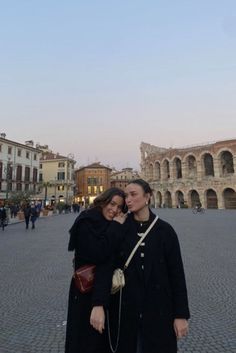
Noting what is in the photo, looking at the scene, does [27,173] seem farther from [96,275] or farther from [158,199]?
[96,275]

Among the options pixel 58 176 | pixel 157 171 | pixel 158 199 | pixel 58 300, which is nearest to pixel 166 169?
pixel 157 171

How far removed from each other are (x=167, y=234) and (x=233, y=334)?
269cm

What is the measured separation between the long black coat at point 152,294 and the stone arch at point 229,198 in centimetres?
4982

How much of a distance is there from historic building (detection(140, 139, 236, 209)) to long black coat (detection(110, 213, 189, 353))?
4779cm

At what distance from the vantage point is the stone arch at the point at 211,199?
50503mm

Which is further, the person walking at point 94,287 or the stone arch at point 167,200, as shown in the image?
the stone arch at point 167,200

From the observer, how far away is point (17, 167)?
174 ft

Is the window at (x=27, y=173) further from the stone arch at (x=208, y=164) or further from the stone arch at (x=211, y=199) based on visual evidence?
the stone arch at (x=211, y=199)

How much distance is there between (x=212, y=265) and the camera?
27.9ft

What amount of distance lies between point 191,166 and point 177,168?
10.4 feet

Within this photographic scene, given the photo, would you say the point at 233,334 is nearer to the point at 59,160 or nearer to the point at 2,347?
the point at 2,347

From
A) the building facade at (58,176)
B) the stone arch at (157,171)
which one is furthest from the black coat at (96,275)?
the building facade at (58,176)

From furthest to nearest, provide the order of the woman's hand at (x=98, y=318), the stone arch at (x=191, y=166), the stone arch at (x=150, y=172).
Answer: the stone arch at (x=150, y=172), the stone arch at (x=191, y=166), the woman's hand at (x=98, y=318)

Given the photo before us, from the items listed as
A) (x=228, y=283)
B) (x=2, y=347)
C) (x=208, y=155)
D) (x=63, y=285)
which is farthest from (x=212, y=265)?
(x=208, y=155)
